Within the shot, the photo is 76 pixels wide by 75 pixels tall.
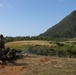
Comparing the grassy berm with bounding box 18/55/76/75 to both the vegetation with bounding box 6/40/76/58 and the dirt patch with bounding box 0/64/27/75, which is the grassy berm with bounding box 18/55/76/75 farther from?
the vegetation with bounding box 6/40/76/58

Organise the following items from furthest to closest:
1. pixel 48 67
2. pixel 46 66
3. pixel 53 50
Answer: pixel 53 50
pixel 46 66
pixel 48 67

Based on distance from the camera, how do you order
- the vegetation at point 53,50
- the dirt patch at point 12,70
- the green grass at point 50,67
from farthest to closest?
the vegetation at point 53,50 < the dirt patch at point 12,70 < the green grass at point 50,67

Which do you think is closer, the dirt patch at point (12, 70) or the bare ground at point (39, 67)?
the bare ground at point (39, 67)

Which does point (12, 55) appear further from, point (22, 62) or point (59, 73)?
point (59, 73)

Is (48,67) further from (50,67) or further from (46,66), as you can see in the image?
(46,66)

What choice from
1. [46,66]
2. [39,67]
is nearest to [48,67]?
[46,66]

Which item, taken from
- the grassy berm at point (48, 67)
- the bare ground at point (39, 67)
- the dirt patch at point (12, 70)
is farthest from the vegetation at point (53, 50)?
the dirt patch at point (12, 70)

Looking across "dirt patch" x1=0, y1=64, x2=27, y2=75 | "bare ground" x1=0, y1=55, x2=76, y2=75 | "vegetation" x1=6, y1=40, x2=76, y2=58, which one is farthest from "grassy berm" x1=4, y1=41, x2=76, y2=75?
"vegetation" x1=6, y1=40, x2=76, y2=58

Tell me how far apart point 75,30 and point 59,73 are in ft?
564

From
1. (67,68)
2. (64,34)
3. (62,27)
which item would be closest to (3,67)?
(67,68)

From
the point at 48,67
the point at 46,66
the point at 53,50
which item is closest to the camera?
the point at 48,67

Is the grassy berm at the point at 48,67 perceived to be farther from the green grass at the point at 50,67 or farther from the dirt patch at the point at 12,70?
the dirt patch at the point at 12,70

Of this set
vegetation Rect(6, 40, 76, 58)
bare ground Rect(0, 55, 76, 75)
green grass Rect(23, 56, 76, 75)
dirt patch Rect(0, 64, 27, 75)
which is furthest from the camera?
vegetation Rect(6, 40, 76, 58)

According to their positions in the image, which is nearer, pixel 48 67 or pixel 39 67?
pixel 48 67
